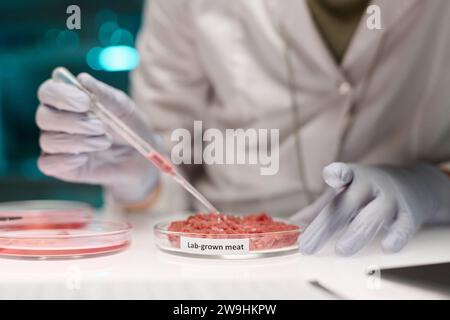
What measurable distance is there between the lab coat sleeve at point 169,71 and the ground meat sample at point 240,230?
36 centimetres

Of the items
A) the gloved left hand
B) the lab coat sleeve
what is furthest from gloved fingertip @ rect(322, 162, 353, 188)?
the lab coat sleeve

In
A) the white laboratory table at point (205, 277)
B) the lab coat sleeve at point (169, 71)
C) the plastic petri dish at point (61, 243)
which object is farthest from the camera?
the lab coat sleeve at point (169, 71)

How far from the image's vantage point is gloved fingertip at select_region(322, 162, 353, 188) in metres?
0.55

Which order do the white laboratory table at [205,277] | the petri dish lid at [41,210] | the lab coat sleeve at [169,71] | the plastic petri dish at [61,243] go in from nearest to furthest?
1. the white laboratory table at [205,277]
2. the plastic petri dish at [61,243]
3. the petri dish lid at [41,210]
4. the lab coat sleeve at [169,71]

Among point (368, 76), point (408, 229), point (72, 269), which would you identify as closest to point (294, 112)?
point (368, 76)

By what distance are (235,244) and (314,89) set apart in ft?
1.06

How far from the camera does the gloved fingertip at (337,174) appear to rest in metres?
0.55

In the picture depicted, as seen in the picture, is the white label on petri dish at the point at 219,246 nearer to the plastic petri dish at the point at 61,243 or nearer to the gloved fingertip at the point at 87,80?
the plastic petri dish at the point at 61,243

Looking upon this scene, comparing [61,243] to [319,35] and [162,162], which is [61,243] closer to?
[162,162]

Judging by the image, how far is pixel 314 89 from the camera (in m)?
0.80

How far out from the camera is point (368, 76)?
0.75 m

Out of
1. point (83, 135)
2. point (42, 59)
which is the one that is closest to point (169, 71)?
point (42, 59)

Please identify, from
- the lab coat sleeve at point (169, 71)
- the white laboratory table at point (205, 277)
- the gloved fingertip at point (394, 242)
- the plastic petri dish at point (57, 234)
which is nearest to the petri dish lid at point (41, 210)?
the plastic petri dish at point (57, 234)

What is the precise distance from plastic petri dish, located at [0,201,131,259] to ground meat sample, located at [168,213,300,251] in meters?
0.06
